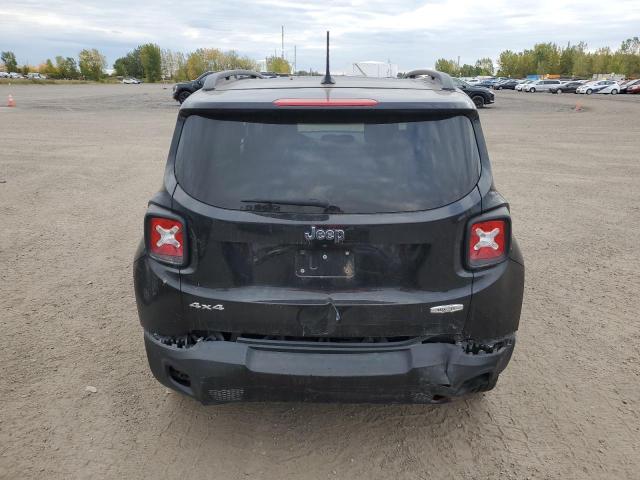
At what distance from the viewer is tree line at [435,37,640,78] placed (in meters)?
104

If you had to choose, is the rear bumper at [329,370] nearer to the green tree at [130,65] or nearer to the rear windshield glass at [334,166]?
the rear windshield glass at [334,166]

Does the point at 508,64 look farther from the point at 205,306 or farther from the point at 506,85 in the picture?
the point at 205,306

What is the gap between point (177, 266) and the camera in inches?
99.9

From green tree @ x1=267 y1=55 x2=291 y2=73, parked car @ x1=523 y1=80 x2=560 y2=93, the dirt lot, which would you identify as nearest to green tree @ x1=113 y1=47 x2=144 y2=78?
green tree @ x1=267 y1=55 x2=291 y2=73

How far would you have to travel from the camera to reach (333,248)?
2.42m

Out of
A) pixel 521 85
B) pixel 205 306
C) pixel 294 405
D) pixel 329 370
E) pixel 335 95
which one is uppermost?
pixel 521 85

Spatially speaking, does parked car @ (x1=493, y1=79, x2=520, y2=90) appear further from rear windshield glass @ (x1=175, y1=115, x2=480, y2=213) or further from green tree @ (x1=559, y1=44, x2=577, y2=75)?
rear windshield glass @ (x1=175, y1=115, x2=480, y2=213)

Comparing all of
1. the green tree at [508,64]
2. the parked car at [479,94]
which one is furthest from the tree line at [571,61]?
the parked car at [479,94]

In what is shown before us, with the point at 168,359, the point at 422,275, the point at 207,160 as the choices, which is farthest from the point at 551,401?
the point at 207,160

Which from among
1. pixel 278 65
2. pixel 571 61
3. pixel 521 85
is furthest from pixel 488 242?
pixel 571 61

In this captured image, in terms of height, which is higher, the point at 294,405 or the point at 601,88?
the point at 601,88

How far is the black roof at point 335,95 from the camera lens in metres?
2.48

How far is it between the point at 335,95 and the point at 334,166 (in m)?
0.39

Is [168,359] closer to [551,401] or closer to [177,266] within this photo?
[177,266]
